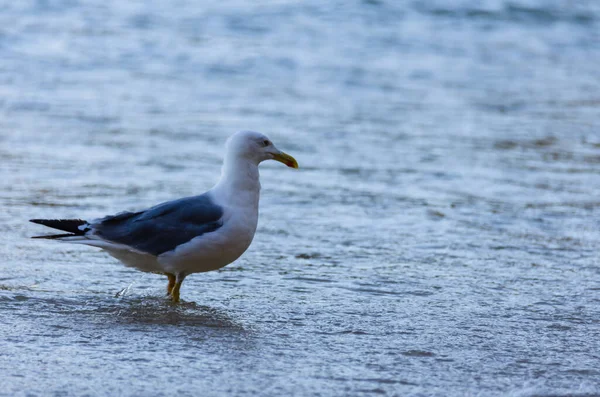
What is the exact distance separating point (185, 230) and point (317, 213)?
1979 millimetres

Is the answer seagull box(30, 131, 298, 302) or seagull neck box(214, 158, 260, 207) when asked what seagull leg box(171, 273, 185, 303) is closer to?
seagull box(30, 131, 298, 302)

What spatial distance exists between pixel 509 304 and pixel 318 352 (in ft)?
3.95

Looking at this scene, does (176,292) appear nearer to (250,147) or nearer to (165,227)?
(165,227)

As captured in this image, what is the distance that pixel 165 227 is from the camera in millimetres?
4434

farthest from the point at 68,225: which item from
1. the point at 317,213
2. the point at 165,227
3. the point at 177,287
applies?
the point at 317,213

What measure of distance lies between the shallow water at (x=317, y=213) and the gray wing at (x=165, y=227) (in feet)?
0.91

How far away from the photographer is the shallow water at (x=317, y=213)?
353cm

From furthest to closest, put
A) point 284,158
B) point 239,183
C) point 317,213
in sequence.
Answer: point 317,213
point 284,158
point 239,183

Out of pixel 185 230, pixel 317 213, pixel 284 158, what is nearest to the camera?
pixel 185 230

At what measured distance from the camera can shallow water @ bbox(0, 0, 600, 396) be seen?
11.6ft

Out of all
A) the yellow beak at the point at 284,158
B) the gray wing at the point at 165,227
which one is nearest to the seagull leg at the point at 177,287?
the gray wing at the point at 165,227

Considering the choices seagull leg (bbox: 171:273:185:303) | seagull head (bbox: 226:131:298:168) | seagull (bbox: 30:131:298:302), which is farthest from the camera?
seagull head (bbox: 226:131:298:168)

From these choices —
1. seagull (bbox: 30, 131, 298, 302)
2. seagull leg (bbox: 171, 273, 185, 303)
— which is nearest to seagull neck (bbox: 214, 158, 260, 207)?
seagull (bbox: 30, 131, 298, 302)

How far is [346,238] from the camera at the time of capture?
18.8 ft
